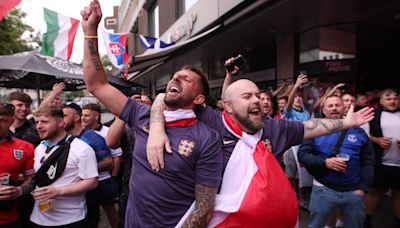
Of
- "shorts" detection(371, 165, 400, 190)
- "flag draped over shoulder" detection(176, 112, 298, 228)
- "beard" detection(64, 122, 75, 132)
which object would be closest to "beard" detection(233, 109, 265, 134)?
"flag draped over shoulder" detection(176, 112, 298, 228)

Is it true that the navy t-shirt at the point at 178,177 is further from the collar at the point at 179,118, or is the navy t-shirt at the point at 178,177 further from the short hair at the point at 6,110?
the short hair at the point at 6,110

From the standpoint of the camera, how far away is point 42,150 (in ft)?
9.10

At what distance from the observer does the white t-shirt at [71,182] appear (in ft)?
8.35

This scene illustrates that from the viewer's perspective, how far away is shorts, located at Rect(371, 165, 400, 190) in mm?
4012

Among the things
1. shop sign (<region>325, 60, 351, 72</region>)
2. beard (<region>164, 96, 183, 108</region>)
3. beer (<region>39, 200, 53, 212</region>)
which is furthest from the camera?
shop sign (<region>325, 60, 351, 72</region>)

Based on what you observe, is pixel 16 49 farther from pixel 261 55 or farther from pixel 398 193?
pixel 398 193

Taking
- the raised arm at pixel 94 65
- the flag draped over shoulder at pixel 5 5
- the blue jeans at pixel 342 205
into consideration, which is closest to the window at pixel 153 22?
the flag draped over shoulder at pixel 5 5

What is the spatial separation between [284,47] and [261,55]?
1.42m

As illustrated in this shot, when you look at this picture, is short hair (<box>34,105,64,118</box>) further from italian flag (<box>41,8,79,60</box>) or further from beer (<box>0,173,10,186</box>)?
italian flag (<box>41,8,79,60</box>)

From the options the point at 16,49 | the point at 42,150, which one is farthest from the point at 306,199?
the point at 16,49

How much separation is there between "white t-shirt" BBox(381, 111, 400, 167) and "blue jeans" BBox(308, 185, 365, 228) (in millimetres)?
1322

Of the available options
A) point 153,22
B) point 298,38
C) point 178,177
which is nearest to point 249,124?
point 178,177

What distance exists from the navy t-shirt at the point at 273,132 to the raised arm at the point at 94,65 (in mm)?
577

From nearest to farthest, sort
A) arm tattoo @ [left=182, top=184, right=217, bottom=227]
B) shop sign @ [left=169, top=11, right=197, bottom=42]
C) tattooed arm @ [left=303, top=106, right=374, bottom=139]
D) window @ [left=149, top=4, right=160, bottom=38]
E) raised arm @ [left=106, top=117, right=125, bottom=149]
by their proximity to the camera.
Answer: arm tattoo @ [left=182, top=184, right=217, bottom=227]
tattooed arm @ [left=303, top=106, right=374, bottom=139]
raised arm @ [left=106, top=117, right=125, bottom=149]
shop sign @ [left=169, top=11, right=197, bottom=42]
window @ [left=149, top=4, right=160, bottom=38]
